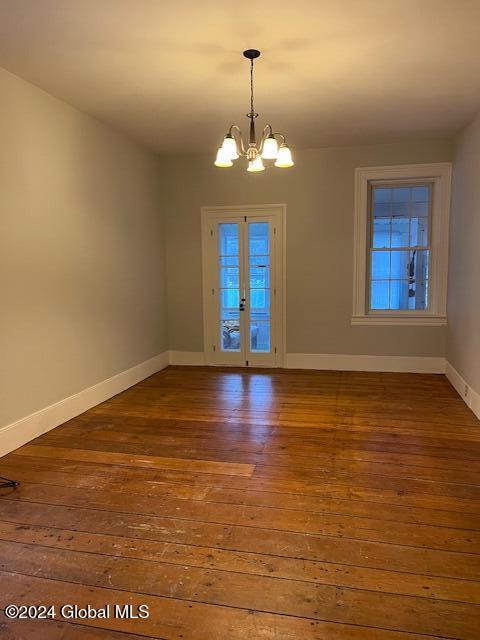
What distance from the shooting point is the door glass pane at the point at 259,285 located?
5.89 meters

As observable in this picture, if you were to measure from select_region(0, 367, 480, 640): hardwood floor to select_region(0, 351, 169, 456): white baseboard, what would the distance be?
0.12 m

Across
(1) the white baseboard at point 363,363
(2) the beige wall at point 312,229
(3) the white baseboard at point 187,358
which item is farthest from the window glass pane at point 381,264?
(3) the white baseboard at point 187,358

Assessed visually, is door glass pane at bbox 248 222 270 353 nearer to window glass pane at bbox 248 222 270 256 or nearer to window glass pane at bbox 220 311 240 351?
window glass pane at bbox 248 222 270 256

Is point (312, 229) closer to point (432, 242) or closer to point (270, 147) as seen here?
point (432, 242)

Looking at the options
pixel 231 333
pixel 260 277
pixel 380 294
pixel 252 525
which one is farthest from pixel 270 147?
pixel 231 333

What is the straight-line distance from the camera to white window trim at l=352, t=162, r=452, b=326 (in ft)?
17.5

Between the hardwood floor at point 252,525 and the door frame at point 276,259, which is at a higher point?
the door frame at point 276,259

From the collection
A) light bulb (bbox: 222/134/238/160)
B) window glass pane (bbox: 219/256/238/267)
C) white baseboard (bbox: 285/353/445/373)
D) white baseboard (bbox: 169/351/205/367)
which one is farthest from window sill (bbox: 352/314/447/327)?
light bulb (bbox: 222/134/238/160)

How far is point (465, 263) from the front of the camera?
15.1 ft

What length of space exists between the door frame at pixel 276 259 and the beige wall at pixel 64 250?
2.80 feet

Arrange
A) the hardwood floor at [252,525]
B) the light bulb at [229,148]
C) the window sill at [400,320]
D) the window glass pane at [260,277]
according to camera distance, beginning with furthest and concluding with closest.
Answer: the window glass pane at [260,277], the window sill at [400,320], the light bulb at [229,148], the hardwood floor at [252,525]

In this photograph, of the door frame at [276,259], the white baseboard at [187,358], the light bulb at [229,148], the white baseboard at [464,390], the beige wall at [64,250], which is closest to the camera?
the light bulb at [229,148]

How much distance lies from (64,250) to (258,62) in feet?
7.42

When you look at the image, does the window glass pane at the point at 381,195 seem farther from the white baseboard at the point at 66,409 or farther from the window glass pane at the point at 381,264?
the white baseboard at the point at 66,409
